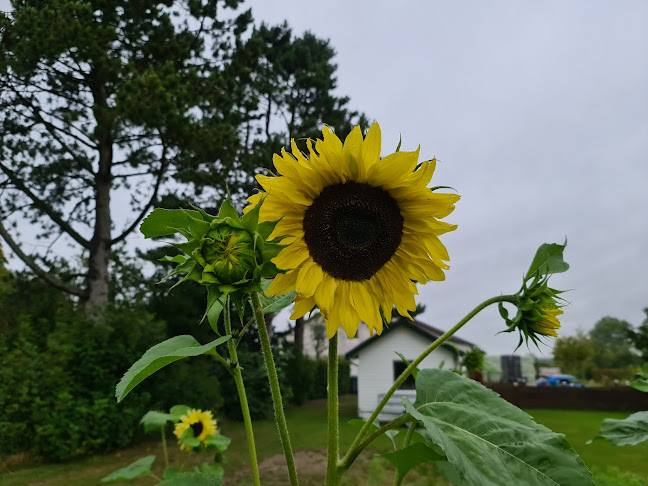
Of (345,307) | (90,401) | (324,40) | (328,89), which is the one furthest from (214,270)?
(324,40)

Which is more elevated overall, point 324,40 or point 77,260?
point 324,40

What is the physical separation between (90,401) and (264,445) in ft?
9.83

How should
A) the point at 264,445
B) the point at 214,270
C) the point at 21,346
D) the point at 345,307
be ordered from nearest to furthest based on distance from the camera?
the point at 214,270
the point at 345,307
the point at 21,346
the point at 264,445

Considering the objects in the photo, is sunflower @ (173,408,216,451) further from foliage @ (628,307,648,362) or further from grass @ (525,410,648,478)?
foliage @ (628,307,648,362)

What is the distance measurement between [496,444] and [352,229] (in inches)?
12.5

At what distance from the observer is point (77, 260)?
11.4m

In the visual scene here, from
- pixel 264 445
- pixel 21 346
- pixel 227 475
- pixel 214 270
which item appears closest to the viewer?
pixel 214 270

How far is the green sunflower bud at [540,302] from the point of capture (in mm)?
669

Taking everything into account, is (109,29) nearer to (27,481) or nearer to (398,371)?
(27,481)

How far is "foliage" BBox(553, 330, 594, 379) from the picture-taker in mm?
21750

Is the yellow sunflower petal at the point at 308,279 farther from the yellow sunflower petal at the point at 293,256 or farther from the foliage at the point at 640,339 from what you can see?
the foliage at the point at 640,339

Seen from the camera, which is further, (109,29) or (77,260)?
(77,260)

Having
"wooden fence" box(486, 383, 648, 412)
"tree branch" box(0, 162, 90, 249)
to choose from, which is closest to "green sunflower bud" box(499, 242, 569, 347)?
"tree branch" box(0, 162, 90, 249)

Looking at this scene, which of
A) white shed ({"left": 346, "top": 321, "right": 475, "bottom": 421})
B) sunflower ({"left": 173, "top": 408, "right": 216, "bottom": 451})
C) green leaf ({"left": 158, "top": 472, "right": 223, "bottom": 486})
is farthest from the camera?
white shed ({"left": 346, "top": 321, "right": 475, "bottom": 421})
